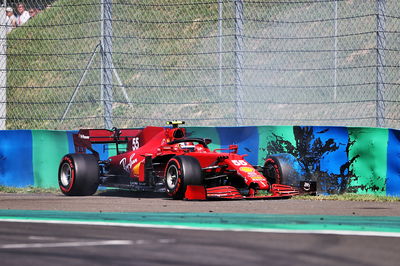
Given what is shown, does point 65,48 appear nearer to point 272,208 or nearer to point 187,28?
point 187,28

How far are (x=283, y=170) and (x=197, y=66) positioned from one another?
439 centimetres

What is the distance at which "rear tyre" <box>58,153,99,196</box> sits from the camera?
11883 millimetres

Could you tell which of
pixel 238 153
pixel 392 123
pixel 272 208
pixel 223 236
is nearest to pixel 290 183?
pixel 238 153

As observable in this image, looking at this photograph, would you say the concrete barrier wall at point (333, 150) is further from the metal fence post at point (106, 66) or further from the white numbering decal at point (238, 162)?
the metal fence post at point (106, 66)

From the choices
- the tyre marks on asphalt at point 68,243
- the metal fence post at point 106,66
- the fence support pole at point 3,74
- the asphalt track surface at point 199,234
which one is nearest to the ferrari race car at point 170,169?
the metal fence post at point 106,66

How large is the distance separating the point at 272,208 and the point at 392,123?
10.2m

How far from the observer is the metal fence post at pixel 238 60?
512 inches

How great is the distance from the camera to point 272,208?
926 cm

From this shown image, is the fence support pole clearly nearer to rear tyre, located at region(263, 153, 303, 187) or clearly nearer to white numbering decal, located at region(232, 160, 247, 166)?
white numbering decal, located at region(232, 160, 247, 166)

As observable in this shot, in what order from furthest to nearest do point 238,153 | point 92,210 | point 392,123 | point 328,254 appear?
point 392,123 → point 238,153 → point 92,210 → point 328,254

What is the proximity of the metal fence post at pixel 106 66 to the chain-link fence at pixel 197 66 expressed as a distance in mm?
17

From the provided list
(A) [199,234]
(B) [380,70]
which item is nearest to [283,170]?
(B) [380,70]

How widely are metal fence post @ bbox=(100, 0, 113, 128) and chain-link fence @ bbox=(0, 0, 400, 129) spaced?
0.06 feet

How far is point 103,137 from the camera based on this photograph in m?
12.8
